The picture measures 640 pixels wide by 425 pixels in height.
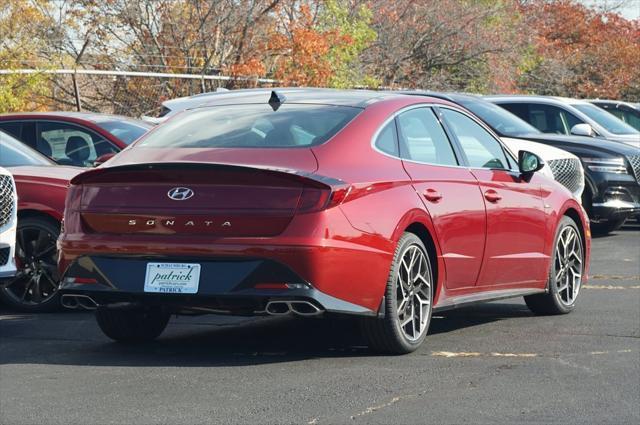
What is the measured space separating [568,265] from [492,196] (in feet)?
4.86

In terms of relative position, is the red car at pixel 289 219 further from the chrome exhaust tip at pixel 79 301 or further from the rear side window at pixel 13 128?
the rear side window at pixel 13 128

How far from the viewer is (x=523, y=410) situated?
6430 mm

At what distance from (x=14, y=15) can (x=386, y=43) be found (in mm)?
10916

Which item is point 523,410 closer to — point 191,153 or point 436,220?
point 436,220

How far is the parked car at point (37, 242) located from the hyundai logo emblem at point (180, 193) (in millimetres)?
3077

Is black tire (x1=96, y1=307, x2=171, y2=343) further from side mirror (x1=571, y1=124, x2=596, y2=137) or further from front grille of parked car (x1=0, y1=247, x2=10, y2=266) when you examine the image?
side mirror (x1=571, y1=124, x2=596, y2=137)

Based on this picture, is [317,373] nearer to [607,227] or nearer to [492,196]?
[492,196]

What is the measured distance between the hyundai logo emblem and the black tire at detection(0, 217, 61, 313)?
122 inches

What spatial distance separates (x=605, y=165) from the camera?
16875mm

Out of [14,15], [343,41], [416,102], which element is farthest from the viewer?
[343,41]

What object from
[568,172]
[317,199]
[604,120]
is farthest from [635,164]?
[317,199]

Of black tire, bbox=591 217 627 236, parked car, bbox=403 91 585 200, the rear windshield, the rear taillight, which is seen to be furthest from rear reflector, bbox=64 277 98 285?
black tire, bbox=591 217 627 236

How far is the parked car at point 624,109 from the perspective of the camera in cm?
2244

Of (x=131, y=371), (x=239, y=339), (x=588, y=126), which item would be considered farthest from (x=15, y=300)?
(x=588, y=126)
